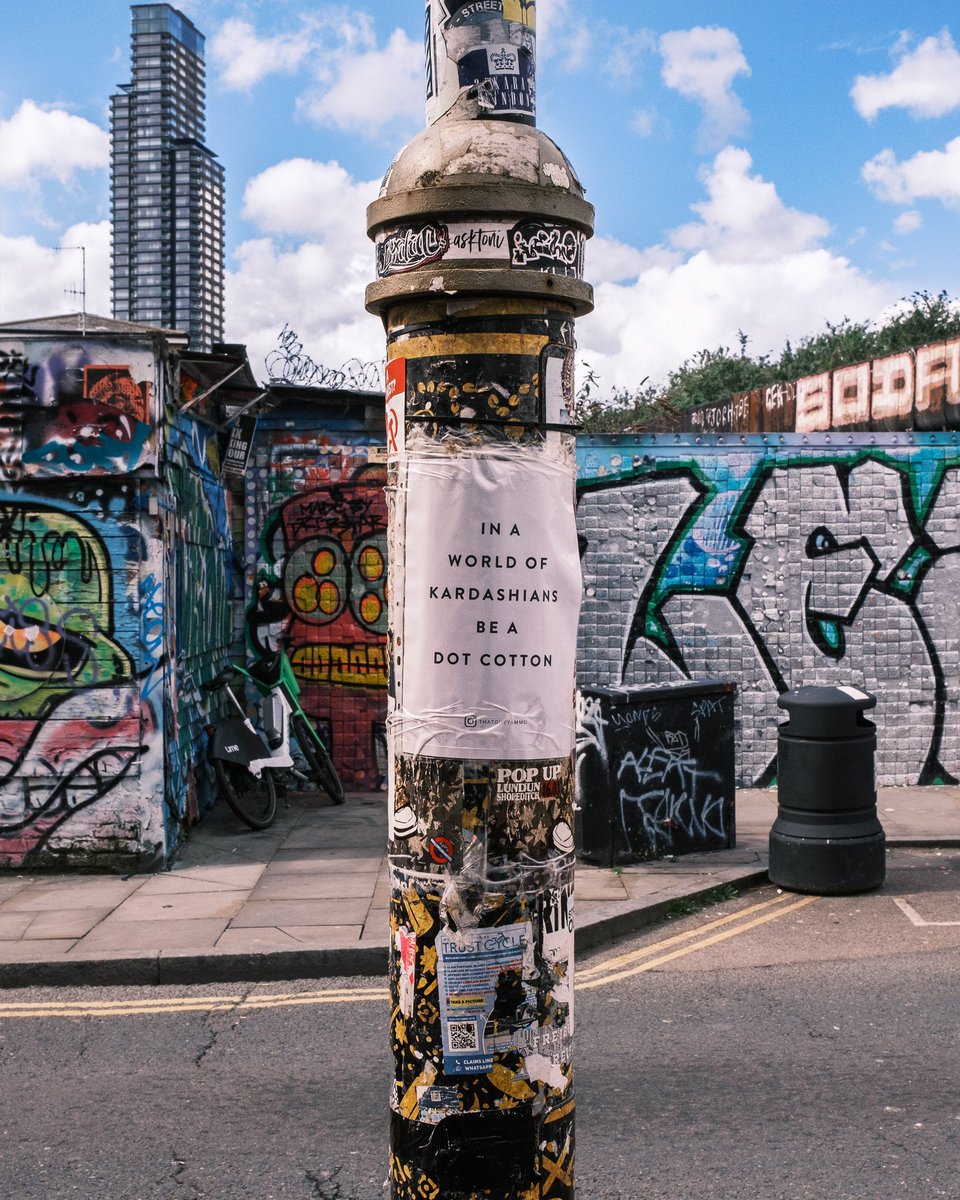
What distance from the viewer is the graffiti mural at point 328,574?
1263 centimetres

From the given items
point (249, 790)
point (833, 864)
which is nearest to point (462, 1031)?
point (833, 864)

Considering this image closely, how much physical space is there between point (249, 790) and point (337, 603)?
2193mm

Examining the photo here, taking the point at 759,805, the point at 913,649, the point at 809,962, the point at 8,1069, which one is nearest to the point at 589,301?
the point at 8,1069

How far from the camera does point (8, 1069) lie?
5.86 meters

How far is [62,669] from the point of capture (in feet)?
30.9

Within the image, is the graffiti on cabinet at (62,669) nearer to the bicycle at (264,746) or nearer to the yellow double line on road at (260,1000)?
the bicycle at (264,746)

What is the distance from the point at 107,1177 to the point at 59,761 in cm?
506

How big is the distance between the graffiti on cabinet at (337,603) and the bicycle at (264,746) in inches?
11.2

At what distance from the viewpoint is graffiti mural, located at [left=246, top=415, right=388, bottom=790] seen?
41.4 ft

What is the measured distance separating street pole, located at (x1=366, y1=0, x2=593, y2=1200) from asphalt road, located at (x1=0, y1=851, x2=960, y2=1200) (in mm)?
1905

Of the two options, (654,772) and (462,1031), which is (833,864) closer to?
(654,772)

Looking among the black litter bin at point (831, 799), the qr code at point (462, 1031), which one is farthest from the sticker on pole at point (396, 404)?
the black litter bin at point (831, 799)

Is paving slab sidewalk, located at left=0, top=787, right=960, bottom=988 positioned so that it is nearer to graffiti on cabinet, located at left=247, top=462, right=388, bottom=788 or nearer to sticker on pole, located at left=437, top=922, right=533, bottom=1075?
graffiti on cabinet, located at left=247, top=462, right=388, bottom=788

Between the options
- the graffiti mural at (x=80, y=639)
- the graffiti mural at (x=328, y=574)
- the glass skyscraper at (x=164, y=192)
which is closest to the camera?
the graffiti mural at (x=80, y=639)
